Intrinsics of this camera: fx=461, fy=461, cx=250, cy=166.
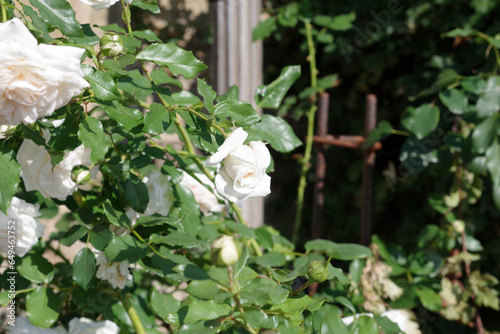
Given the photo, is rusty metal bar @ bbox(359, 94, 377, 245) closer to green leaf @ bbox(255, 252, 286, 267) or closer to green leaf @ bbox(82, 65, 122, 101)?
green leaf @ bbox(255, 252, 286, 267)

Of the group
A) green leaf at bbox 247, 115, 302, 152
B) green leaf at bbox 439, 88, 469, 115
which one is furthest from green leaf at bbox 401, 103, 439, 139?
green leaf at bbox 247, 115, 302, 152

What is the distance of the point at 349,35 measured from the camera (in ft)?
6.76

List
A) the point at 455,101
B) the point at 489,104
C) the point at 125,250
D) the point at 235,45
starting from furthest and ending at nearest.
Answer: the point at 235,45, the point at 455,101, the point at 489,104, the point at 125,250

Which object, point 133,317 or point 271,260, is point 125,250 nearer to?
point 133,317

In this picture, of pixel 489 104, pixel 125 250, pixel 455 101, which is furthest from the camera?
pixel 455 101

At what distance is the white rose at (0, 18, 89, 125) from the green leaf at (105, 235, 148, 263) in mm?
261

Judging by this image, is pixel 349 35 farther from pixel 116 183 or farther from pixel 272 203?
pixel 116 183

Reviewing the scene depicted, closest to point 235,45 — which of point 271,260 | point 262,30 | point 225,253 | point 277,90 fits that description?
point 262,30

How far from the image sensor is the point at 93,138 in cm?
66

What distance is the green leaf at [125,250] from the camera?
74 centimetres

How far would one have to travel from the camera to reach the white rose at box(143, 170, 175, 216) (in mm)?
831

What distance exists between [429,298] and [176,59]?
38.6 inches

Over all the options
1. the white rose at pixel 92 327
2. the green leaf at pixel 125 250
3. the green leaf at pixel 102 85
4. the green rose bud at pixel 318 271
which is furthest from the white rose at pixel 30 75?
the white rose at pixel 92 327

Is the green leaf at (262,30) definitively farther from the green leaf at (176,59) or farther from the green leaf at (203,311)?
the green leaf at (203,311)
